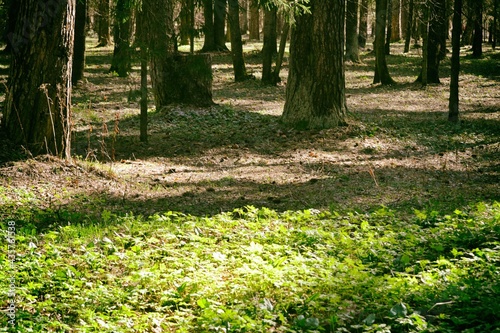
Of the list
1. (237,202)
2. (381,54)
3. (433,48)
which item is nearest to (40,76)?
(237,202)

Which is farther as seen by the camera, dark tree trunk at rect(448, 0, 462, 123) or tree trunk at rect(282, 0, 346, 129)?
dark tree trunk at rect(448, 0, 462, 123)

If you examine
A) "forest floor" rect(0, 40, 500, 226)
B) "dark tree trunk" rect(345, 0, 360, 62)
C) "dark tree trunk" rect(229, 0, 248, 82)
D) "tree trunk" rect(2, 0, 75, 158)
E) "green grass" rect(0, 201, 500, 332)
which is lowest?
"green grass" rect(0, 201, 500, 332)

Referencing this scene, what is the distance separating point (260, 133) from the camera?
43.4ft

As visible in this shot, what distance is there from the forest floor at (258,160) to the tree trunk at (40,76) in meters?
0.34

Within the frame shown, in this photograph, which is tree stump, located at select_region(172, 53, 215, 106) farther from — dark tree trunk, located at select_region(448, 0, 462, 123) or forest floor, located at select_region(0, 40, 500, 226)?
dark tree trunk, located at select_region(448, 0, 462, 123)

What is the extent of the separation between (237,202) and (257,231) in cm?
166

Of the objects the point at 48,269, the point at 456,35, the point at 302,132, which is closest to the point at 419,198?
the point at 302,132

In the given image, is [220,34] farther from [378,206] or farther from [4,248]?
[4,248]

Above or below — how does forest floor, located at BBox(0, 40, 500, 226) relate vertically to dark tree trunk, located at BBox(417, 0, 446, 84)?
below

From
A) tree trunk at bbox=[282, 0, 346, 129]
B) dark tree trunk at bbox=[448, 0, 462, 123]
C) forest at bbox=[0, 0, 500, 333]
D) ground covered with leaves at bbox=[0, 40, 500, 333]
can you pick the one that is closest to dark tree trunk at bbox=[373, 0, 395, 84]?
forest at bbox=[0, 0, 500, 333]

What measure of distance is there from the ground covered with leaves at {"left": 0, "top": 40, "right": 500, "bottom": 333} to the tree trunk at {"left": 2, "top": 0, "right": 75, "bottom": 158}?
1.11 feet

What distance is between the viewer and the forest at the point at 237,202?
181 inches

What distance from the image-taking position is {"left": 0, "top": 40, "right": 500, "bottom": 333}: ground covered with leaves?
14.8 feet

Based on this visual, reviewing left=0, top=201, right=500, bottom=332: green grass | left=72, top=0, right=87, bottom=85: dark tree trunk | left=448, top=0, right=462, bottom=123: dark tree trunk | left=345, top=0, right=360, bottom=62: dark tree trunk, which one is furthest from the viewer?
left=345, top=0, right=360, bottom=62: dark tree trunk
